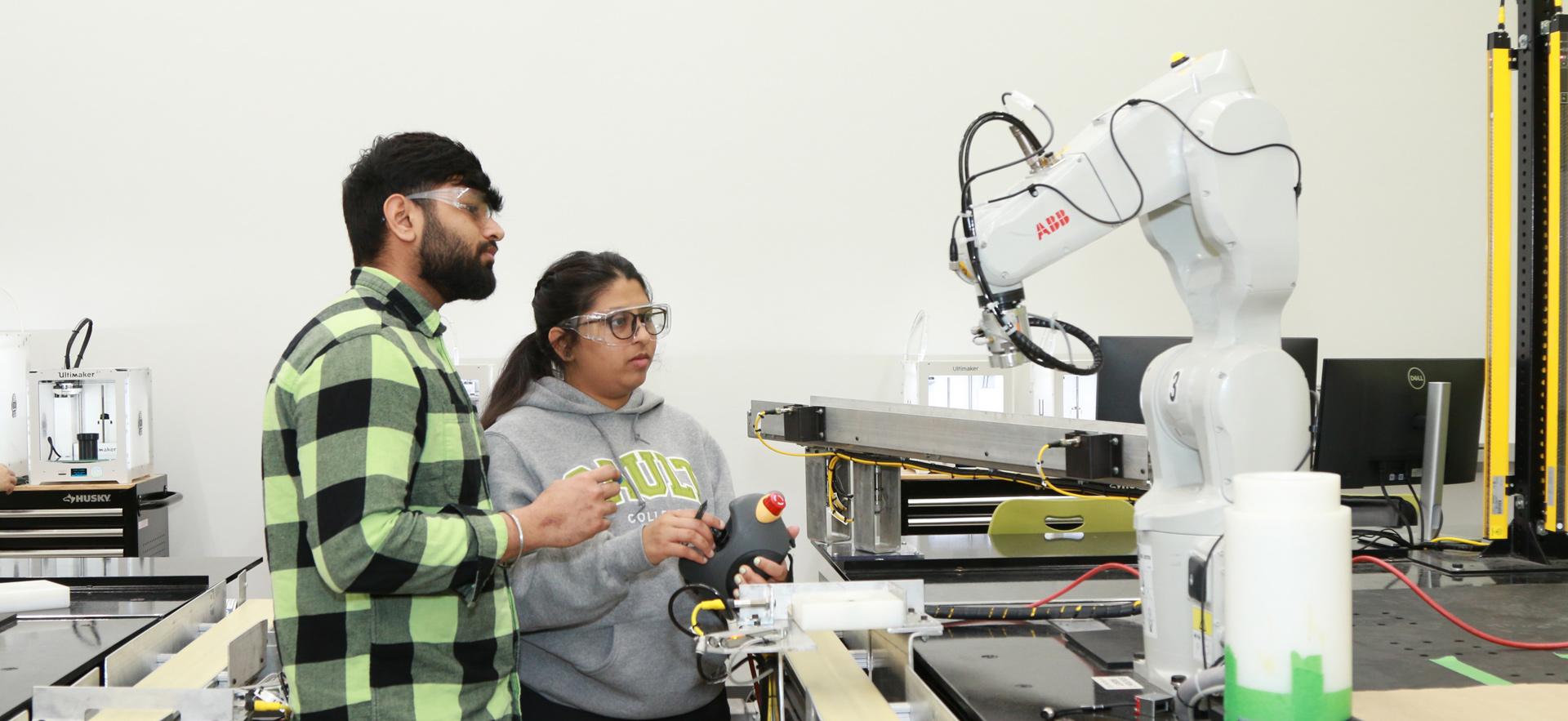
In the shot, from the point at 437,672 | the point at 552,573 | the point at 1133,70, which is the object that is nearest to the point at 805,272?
the point at 1133,70

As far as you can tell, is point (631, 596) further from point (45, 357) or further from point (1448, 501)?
point (1448, 501)

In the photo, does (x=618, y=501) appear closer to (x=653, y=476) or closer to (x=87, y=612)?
(x=653, y=476)

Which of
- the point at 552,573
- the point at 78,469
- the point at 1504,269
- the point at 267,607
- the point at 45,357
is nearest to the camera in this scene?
the point at 552,573

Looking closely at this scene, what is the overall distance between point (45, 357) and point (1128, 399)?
3.76m

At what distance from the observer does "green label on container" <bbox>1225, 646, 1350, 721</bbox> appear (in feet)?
2.90

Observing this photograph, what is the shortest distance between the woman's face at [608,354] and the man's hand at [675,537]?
36cm

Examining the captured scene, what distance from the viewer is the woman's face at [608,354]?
1.81 meters

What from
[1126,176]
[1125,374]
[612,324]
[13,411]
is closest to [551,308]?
[612,324]

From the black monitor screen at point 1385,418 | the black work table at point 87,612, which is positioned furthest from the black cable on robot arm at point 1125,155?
the black work table at point 87,612

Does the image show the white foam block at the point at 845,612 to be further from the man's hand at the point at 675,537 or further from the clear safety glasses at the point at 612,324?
the clear safety glasses at the point at 612,324

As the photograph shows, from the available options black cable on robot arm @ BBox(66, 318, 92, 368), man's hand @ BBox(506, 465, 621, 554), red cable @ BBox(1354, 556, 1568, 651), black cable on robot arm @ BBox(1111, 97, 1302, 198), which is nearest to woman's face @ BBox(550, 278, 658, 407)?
man's hand @ BBox(506, 465, 621, 554)

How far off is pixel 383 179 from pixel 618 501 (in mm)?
588

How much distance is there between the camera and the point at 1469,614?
1.69 m

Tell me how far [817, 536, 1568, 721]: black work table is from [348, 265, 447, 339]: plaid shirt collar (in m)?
0.77
